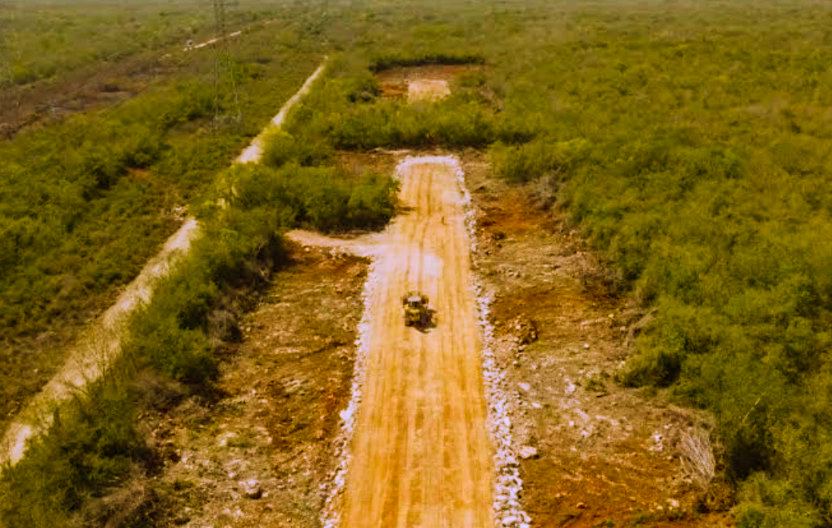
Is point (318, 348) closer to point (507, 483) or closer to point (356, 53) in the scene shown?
point (507, 483)

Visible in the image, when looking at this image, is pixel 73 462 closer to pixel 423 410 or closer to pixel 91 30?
pixel 423 410

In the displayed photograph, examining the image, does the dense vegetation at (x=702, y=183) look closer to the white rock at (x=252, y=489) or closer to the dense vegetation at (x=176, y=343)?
the dense vegetation at (x=176, y=343)

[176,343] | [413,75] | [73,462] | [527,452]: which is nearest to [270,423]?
[176,343]

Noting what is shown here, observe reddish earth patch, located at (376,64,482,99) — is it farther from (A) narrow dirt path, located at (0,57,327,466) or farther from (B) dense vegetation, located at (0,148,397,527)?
(A) narrow dirt path, located at (0,57,327,466)

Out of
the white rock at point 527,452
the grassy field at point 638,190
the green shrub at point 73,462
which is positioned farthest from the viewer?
the grassy field at point 638,190

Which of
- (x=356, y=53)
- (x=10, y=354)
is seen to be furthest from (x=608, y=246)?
(x=356, y=53)

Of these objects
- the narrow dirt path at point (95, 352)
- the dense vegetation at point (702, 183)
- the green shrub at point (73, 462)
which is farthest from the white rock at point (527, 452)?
the narrow dirt path at point (95, 352)
